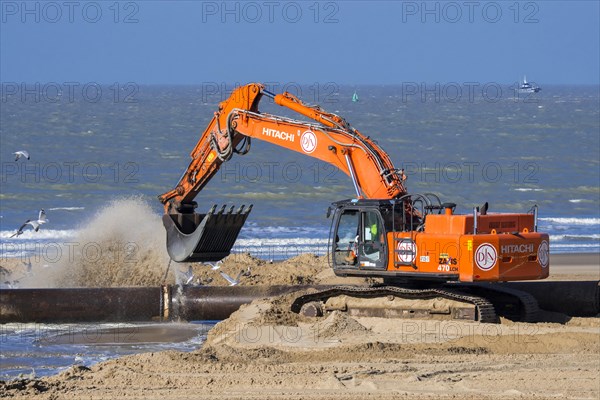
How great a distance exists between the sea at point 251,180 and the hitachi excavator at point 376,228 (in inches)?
75.8

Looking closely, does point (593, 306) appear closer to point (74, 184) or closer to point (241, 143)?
point (241, 143)

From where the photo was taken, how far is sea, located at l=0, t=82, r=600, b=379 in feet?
87.6

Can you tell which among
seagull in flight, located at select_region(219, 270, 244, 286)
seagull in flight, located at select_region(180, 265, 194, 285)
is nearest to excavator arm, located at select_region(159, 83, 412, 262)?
seagull in flight, located at select_region(219, 270, 244, 286)

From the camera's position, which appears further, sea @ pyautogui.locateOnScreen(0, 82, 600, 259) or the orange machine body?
sea @ pyautogui.locateOnScreen(0, 82, 600, 259)

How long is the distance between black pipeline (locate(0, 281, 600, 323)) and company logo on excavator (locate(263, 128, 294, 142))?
120 inches

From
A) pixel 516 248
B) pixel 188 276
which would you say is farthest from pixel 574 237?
pixel 516 248

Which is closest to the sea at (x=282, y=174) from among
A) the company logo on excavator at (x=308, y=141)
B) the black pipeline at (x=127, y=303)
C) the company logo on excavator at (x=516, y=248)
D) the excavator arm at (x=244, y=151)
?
the black pipeline at (x=127, y=303)

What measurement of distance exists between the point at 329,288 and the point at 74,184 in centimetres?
2990

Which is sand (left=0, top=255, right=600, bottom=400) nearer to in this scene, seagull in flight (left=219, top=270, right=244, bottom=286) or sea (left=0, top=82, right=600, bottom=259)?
seagull in flight (left=219, top=270, right=244, bottom=286)

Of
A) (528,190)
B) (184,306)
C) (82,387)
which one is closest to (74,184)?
(528,190)

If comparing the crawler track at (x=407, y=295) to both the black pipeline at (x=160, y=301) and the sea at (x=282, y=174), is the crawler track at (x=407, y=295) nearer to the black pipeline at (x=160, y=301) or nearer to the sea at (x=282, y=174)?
the black pipeline at (x=160, y=301)

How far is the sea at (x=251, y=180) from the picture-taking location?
26700mm

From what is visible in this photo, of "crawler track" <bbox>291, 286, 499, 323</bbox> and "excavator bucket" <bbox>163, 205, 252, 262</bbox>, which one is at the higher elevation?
"excavator bucket" <bbox>163, 205, 252, 262</bbox>

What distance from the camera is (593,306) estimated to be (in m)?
18.9
